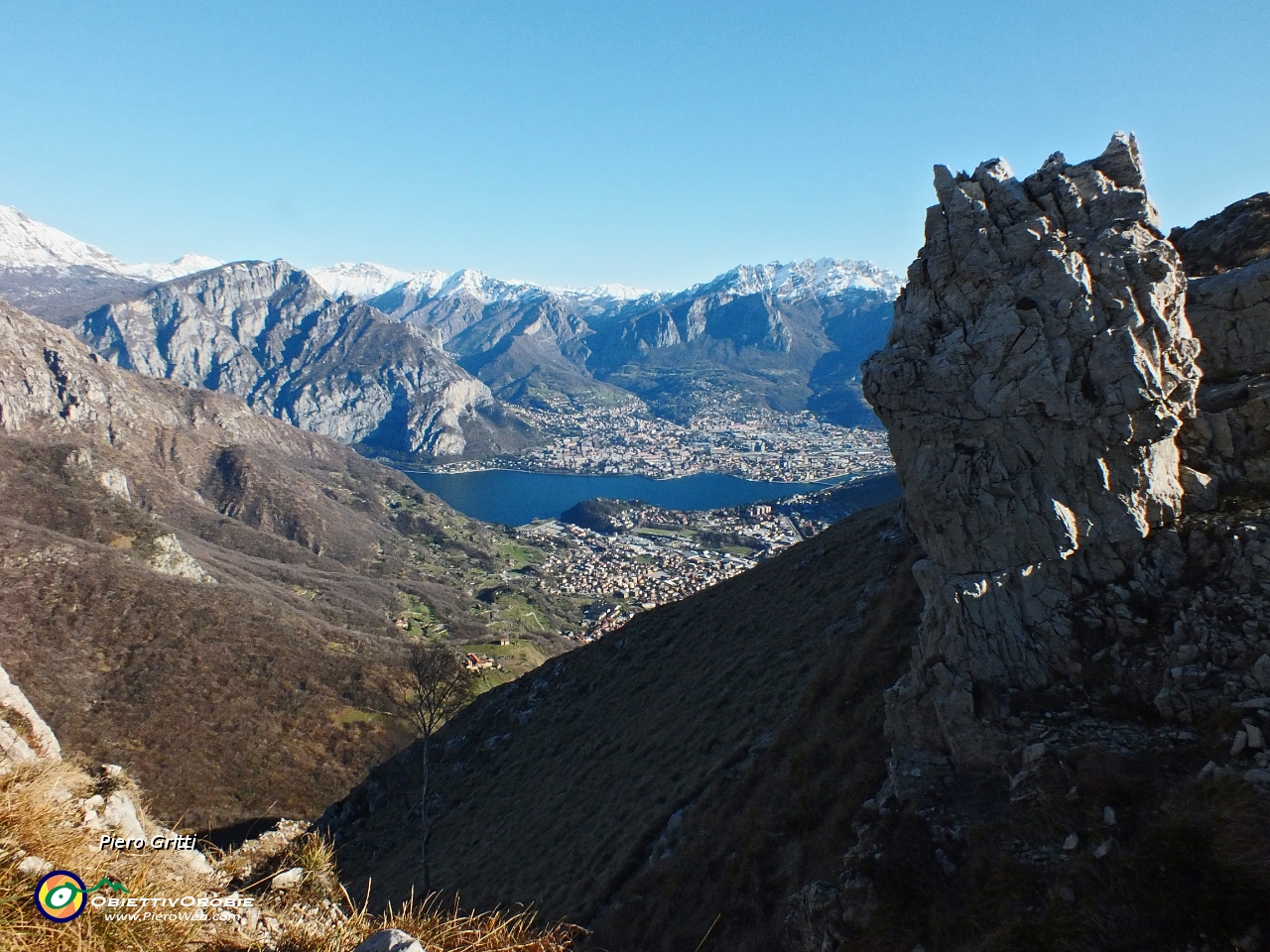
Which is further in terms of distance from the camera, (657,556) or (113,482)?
(657,556)

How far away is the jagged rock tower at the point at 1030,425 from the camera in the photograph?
10953 mm

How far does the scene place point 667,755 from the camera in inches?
868

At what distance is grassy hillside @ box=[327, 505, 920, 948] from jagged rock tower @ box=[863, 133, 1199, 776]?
296 centimetres

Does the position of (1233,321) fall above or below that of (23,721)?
above

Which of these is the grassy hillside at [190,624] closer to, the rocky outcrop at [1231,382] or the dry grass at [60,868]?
the dry grass at [60,868]

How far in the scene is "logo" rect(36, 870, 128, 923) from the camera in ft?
12.1

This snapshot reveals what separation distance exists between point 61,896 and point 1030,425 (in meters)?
14.1

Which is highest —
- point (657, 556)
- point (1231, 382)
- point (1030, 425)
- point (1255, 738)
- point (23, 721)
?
point (1231, 382)

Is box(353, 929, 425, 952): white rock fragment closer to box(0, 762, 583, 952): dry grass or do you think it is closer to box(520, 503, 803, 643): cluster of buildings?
box(0, 762, 583, 952): dry grass

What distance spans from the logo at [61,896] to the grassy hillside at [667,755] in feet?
36.0

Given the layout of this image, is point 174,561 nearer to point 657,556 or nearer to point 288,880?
point 288,880

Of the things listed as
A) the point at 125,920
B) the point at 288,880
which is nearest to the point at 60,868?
the point at 125,920

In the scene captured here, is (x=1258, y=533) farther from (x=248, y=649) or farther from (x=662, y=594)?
(x=662, y=594)

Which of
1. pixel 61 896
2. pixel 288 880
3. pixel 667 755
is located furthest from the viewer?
pixel 667 755
